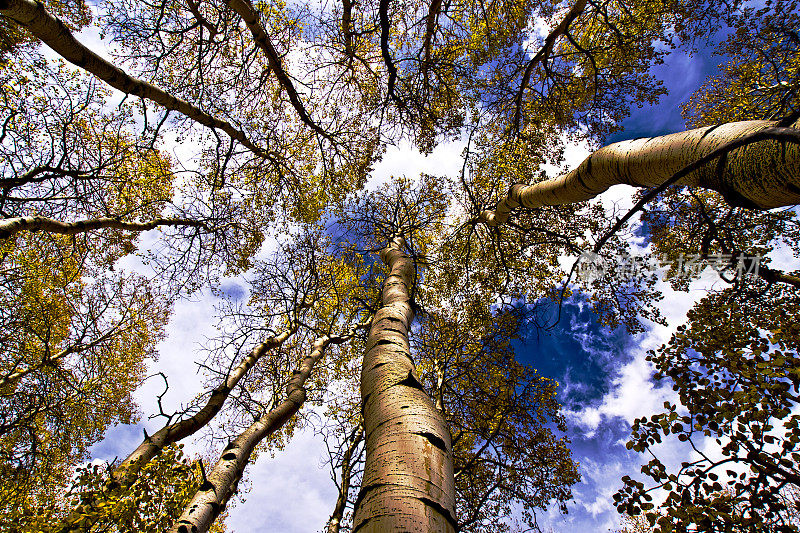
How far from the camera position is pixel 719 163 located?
160cm

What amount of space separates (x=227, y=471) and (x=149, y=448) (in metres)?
1.42

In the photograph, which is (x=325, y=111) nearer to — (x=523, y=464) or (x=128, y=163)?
(x=128, y=163)

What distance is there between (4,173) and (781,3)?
1218 cm

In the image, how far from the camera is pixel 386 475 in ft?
4.31

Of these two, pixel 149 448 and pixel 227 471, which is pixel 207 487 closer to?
pixel 227 471

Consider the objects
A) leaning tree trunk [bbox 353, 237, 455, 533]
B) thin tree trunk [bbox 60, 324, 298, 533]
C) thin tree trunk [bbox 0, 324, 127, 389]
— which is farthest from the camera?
thin tree trunk [bbox 0, 324, 127, 389]

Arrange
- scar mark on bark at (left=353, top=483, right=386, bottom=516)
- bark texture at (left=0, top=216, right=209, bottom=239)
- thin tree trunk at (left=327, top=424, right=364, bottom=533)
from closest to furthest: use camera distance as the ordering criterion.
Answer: scar mark on bark at (left=353, top=483, right=386, bottom=516), bark texture at (left=0, top=216, right=209, bottom=239), thin tree trunk at (left=327, top=424, right=364, bottom=533)

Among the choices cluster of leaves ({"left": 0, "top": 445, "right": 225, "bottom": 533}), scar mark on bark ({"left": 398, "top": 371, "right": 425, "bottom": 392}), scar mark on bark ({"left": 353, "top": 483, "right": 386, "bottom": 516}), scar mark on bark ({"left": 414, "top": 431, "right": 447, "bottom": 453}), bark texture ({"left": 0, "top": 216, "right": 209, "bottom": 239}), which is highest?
bark texture ({"left": 0, "top": 216, "right": 209, "bottom": 239})

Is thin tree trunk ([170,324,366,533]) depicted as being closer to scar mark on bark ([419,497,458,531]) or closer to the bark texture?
scar mark on bark ([419,497,458,531])

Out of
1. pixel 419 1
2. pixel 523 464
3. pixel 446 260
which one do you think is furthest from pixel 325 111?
pixel 523 464

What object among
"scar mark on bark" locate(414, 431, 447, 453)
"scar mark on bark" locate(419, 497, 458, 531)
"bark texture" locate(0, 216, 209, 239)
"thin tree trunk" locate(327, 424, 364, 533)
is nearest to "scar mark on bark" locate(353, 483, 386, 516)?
"scar mark on bark" locate(419, 497, 458, 531)

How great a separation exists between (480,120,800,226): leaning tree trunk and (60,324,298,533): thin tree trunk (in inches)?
198

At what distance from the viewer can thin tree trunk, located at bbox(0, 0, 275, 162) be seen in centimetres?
280

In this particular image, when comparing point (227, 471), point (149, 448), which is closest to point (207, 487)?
point (227, 471)
